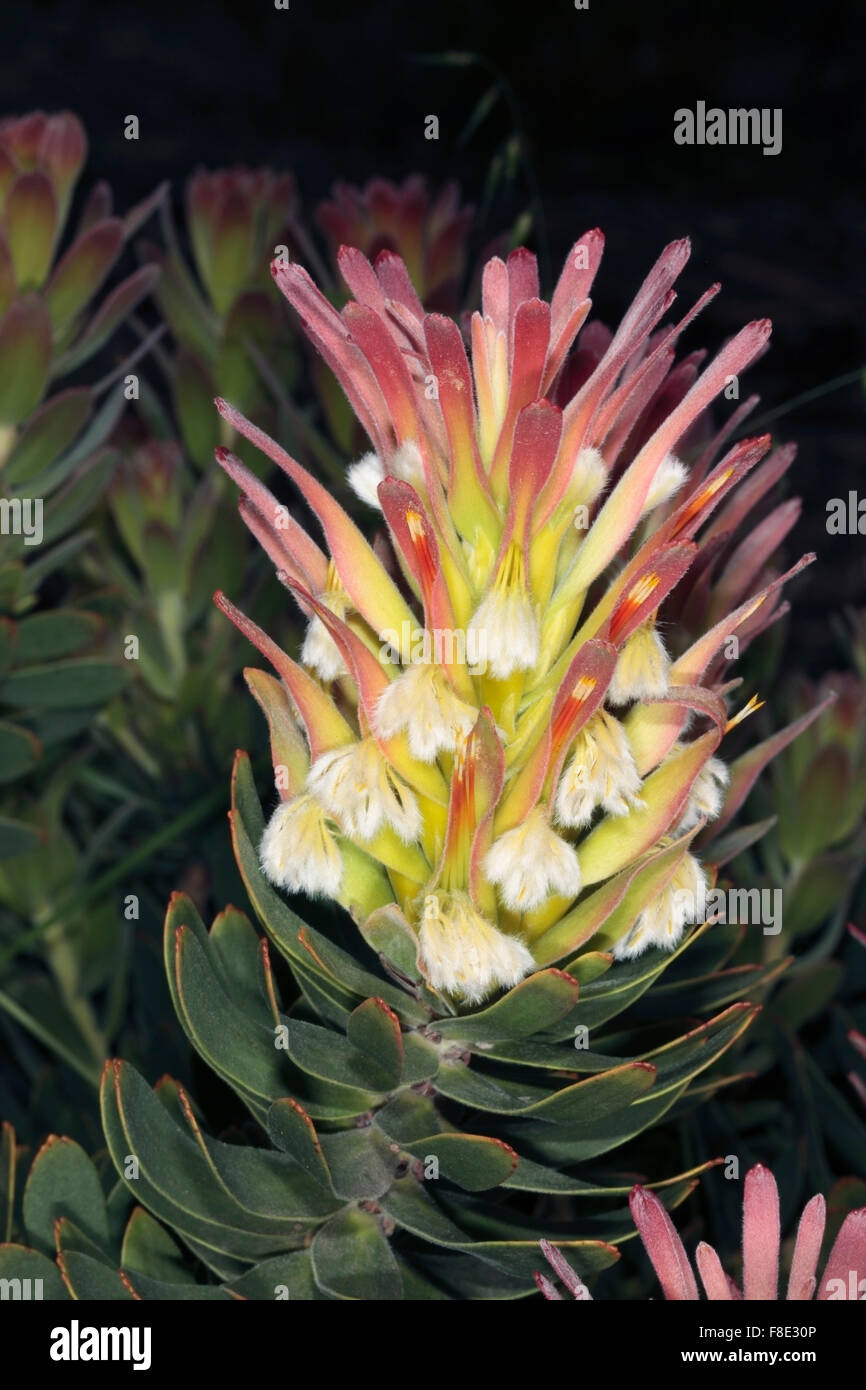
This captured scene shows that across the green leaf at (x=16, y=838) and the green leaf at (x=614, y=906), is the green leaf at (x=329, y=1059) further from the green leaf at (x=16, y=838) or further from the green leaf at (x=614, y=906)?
the green leaf at (x=16, y=838)

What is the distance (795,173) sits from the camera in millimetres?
1773

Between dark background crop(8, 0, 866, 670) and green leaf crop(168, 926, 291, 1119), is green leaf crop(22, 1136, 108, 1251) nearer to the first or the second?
green leaf crop(168, 926, 291, 1119)

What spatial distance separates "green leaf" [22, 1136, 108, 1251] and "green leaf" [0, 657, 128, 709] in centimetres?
40

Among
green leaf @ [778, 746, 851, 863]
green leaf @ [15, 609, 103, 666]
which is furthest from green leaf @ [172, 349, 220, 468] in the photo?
green leaf @ [778, 746, 851, 863]

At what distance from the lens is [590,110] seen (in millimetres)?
1804

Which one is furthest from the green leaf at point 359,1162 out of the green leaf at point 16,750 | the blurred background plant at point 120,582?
the green leaf at point 16,750

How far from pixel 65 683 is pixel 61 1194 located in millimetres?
413

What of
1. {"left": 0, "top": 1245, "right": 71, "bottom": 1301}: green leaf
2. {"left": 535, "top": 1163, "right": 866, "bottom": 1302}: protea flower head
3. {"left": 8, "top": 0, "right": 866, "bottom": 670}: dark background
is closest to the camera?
{"left": 535, "top": 1163, "right": 866, "bottom": 1302}: protea flower head

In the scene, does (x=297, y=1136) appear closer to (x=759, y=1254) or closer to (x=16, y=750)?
(x=759, y=1254)

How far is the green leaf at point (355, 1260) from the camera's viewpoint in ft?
1.68

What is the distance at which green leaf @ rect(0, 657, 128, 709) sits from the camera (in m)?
0.94

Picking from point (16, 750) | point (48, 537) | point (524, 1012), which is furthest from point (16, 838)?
point (524, 1012)
